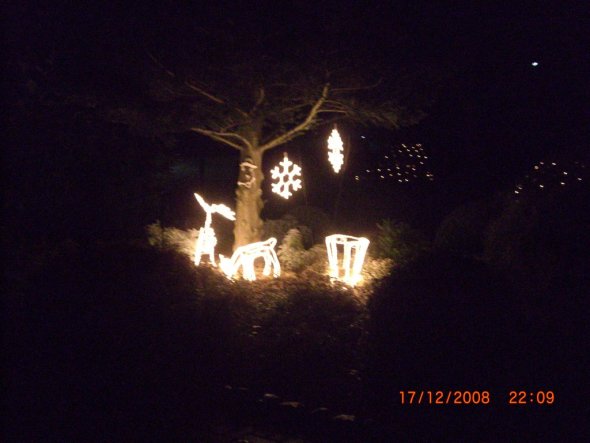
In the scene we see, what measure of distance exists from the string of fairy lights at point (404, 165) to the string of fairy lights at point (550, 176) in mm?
3655

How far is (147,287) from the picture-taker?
632cm

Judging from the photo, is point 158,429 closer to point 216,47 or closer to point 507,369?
point 507,369

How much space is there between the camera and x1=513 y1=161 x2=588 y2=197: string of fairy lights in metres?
8.23

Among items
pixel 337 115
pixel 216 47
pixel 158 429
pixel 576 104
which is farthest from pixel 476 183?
pixel 158 429

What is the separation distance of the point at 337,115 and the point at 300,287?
5.01 meters

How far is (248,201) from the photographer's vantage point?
33.4 ft

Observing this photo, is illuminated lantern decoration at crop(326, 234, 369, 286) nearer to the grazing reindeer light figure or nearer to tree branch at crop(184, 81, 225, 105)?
the grazing reindeer light figure

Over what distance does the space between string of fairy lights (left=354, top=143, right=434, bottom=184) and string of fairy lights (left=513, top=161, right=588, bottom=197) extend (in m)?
3.66

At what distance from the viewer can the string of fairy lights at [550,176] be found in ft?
27.0

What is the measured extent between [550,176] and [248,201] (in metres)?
5.08

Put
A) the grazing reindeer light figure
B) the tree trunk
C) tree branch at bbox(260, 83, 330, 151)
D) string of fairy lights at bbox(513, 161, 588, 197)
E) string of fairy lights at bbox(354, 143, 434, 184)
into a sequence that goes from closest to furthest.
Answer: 1. string of fairy lights at bbox(513, 161, 588, 197)
2. the grazing reindeer light figure
3. tree branch at bbox(260, 83, 330, 151)
4. the tree trunk
5. string of fairy lights at bbox(354, 143, 434, 184)

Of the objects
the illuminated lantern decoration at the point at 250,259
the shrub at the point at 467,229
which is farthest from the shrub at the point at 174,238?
the shrub at the point at 467,229
